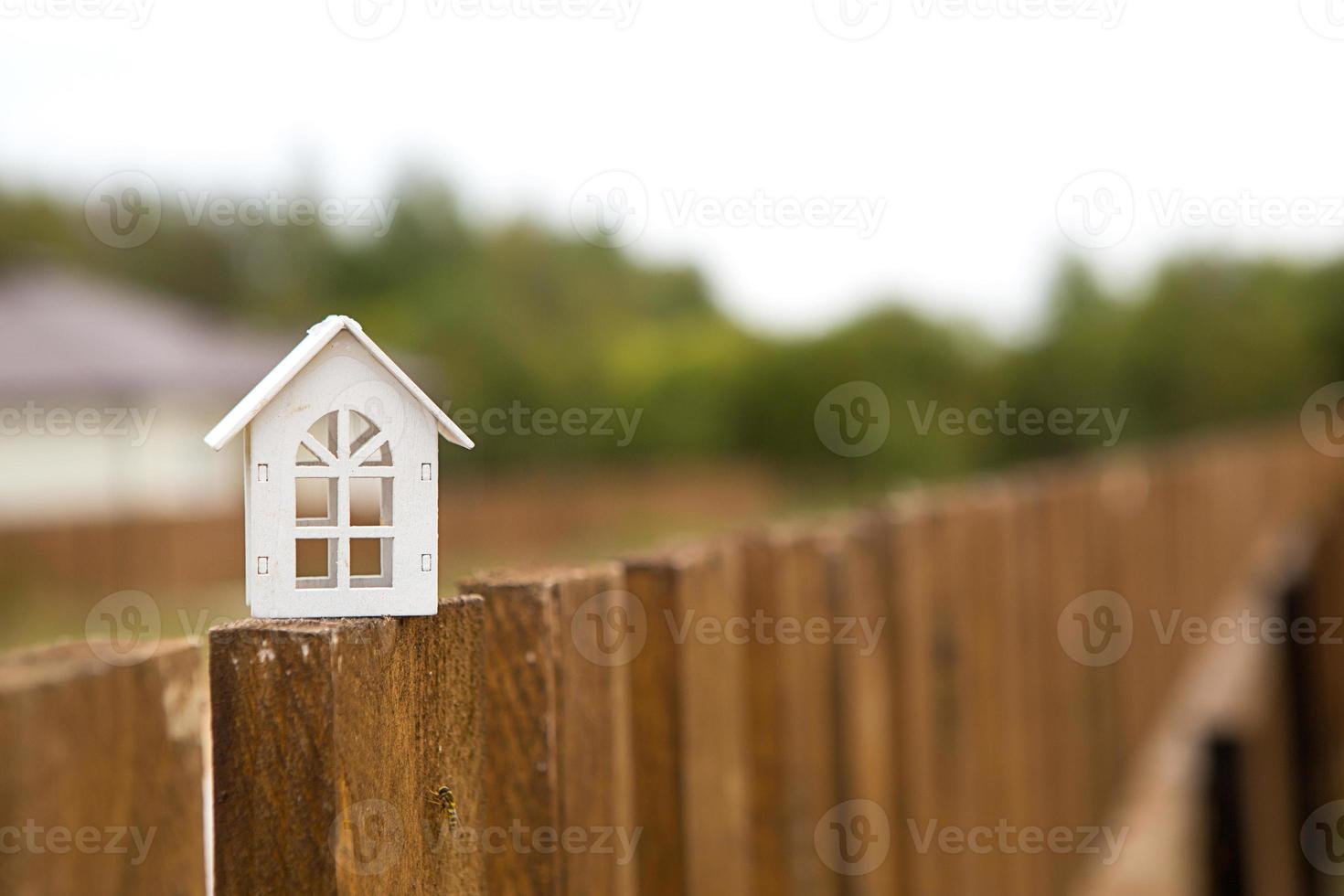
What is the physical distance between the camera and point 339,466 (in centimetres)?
149

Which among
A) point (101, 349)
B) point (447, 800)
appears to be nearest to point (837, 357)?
point (101, 349)

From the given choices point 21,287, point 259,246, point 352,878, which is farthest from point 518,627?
point 259,246

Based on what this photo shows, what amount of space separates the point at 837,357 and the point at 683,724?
125 feet

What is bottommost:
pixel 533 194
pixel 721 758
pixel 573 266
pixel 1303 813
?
pixel 1303 813

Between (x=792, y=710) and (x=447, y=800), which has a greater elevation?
(x=792, y=710)

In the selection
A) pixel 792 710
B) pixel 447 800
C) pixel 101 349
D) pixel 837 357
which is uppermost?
pixel 837 357

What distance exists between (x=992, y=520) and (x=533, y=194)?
6812 cm

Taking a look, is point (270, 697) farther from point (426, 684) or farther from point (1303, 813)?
point (1303, 813)

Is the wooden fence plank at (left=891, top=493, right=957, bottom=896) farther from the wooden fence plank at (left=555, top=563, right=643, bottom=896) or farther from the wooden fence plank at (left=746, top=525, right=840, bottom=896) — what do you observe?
the wooden fence plank at (left=555, top=563, right=643, bottom=896)

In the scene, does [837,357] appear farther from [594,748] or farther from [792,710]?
[594,748]

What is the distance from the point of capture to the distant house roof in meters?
28.4

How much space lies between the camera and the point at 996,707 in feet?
14.7

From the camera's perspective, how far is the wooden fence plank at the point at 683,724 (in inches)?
91.6

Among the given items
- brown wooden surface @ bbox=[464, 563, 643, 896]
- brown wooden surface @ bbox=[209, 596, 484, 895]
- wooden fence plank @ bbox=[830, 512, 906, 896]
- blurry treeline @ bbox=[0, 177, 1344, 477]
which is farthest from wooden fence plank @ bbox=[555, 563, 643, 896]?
blurry treeline @ bbox=[0, 177, 1344, 477]
